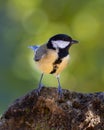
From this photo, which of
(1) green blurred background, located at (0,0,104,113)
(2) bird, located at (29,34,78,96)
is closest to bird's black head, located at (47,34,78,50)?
(2) bird, located at (29,34,78,96)

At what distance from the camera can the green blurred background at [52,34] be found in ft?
19.2

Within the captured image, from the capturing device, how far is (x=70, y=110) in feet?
8.29

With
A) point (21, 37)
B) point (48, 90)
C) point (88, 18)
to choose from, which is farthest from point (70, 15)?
point (48, 90)

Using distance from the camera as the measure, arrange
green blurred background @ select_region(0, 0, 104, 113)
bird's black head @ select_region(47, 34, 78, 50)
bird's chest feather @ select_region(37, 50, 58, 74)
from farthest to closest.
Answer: green blurred background @ select_region(0, 0, 104, 113)
bird's chest feather @ select_region(37, 50, 58, 74)
bird's black head @ select_region(47, 34, 78, 50)

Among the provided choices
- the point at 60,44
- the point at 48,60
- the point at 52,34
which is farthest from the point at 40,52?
the point at 52,34

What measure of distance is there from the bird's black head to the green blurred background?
287cm

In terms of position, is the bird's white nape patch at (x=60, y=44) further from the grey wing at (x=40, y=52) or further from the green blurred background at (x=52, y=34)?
the green blurred background at (x=52, y=34)

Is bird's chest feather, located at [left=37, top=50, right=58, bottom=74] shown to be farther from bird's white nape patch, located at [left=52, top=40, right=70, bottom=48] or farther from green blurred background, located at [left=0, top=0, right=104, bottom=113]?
green blurred background, located at [left=0, top=0, right=104, bottom=113]

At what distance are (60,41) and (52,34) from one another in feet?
10.1

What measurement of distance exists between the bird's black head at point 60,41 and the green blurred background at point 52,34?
287 centimetres

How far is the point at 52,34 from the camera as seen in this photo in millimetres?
5836

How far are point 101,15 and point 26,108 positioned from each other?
3582mm

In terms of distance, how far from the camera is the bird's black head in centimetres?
279

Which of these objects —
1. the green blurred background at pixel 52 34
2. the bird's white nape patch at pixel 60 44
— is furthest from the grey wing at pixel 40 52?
the green blurred background at pixel 52 34
